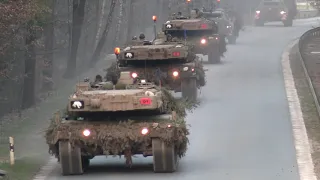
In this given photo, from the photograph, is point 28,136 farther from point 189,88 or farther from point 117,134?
point 117,134

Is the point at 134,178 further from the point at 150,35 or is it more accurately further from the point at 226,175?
the point at 150,35

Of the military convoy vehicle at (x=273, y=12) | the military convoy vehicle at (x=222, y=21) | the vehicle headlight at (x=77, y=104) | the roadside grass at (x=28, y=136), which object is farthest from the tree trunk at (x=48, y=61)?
the military convoy vehicle at (x=273, y=12)

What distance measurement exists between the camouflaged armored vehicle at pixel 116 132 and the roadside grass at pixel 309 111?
2.89 meters

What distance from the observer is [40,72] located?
128 feet

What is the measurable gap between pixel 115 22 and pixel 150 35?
5136mm

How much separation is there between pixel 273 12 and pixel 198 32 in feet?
113

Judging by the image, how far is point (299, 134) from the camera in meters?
23.0

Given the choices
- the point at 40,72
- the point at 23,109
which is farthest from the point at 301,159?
the point at 40,72

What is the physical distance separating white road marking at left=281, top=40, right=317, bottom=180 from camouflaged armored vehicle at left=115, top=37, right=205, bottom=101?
305cm

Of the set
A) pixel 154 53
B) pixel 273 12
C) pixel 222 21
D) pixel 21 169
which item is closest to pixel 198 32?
pixel 154 53

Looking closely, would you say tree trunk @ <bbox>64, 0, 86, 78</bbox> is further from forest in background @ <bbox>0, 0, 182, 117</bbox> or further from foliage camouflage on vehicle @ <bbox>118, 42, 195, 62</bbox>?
foliage camouflage on vehicle @ <bbox>118, 42, 195, 62</bbox>

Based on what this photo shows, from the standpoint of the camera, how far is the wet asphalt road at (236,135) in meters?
17.9

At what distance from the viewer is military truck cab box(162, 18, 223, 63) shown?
35312 millimetres

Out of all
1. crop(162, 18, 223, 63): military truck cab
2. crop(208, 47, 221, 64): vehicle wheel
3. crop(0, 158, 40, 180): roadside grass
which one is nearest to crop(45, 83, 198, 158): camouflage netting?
crop(0, 158, 40, 180): roadside grass
